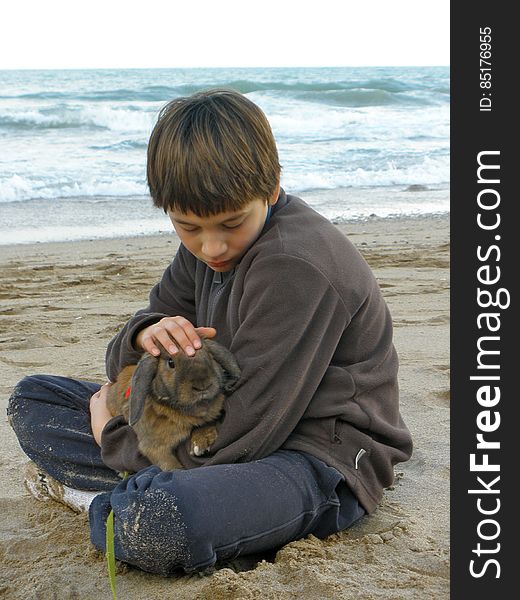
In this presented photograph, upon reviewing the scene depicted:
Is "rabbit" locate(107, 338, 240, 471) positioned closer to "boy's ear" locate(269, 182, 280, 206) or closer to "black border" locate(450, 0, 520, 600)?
"boy's ear" locate(269, 182, 280, 206)

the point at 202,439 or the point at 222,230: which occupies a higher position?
the point at 222,230

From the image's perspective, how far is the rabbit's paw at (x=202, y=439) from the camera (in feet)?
9.93

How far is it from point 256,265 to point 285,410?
50cm

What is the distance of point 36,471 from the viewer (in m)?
3.63

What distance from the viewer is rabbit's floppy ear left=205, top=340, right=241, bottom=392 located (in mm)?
2938

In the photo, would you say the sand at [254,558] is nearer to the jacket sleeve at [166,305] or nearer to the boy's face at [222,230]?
the jacket sleeve at [166,305]

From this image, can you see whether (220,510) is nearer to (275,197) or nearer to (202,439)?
(202,439)

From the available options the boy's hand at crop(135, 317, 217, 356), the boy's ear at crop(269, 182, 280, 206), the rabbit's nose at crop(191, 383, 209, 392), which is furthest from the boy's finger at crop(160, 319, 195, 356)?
the boy's ear at crop(269, 182, 280, 206)

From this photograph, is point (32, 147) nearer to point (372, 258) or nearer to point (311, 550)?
point (372, 258)

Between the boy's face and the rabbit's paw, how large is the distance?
1.94 feet

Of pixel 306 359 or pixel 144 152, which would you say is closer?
pixel 306 359

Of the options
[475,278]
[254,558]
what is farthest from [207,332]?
[475,278]

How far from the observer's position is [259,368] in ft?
9.50

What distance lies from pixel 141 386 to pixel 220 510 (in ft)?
1.77
